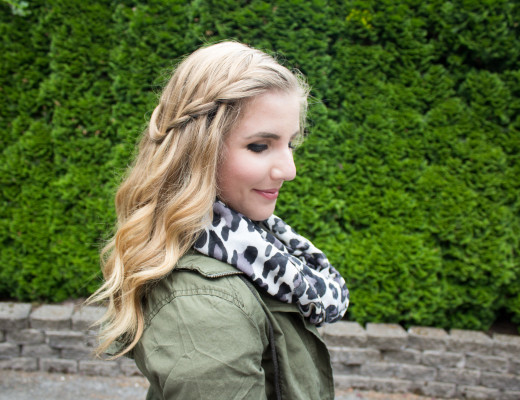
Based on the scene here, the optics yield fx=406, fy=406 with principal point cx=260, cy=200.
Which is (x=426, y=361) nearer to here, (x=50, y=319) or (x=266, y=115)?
(x=266, y=115)

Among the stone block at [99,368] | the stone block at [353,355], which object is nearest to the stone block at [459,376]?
the stone block at [353,355]

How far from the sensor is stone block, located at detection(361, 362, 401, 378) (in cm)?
345

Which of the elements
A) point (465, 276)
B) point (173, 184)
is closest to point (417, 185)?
point (465, 276)

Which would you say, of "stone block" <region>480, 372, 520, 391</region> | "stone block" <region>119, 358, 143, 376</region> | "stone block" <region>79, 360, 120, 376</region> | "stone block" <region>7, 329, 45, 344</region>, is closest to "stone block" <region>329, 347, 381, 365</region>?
"stone block" <region>480, 372, 520, 391</region>

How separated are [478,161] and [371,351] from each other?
5.91ft

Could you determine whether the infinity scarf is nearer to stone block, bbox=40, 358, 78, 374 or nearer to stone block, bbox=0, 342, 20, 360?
stone block, bbox=40, 358, 78, 374

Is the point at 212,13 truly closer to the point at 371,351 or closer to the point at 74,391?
the point at 371,351

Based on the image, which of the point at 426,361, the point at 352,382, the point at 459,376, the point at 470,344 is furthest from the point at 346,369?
the point at 470,344

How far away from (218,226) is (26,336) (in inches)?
124

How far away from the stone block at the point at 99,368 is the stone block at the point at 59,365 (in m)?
0.06

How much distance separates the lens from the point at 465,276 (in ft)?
11.1

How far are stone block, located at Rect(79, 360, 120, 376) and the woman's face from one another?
9.49ft

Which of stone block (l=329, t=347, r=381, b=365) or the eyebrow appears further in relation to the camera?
stone block (l=329, t=347, r=381, b=365)

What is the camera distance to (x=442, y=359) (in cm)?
341
